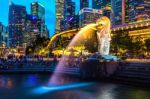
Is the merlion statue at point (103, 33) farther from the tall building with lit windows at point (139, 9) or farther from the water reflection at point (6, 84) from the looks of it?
the tall building with lit windows at point (139, 9)

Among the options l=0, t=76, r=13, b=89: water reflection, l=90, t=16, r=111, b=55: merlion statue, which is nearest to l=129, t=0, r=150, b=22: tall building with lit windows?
l=90, t=16, r=111, b=55: merlion statue

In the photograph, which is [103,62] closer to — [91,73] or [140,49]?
[91,73]

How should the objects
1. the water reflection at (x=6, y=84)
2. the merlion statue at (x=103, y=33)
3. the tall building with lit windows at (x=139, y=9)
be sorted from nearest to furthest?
the water reflection at (x=6, y=84) → the merlion statue at (x=103, y=33) → the tall building with lit windows at (x=139, y=9)

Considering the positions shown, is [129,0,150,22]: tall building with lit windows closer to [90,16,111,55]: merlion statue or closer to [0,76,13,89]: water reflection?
[90,16,111,55]: merlion statue

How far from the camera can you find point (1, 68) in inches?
1624

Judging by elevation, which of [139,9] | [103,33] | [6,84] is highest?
[139,9]

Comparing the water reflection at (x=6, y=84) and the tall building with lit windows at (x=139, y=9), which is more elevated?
the tall building with lit windows at (x=139, y=9)

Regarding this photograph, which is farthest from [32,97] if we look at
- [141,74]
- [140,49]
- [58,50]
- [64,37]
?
[64,37]

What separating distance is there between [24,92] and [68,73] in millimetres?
15085

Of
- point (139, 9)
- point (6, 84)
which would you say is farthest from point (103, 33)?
point (139, 9)

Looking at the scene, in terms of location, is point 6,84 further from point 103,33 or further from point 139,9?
point 139,9

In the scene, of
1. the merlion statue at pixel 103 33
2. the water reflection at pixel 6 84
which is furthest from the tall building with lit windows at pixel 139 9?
the water reflection at pixel 6 84

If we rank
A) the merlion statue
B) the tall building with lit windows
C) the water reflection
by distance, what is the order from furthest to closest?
the tall building with lit windows → the merlion statue → the water reflection

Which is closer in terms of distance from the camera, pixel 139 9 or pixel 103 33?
pixel 103 33
